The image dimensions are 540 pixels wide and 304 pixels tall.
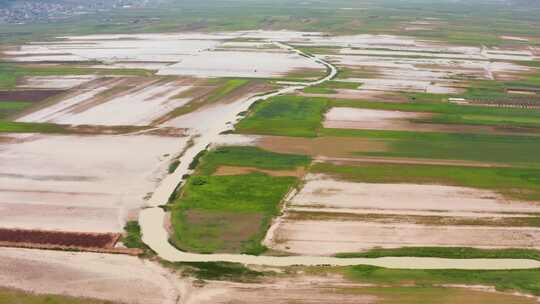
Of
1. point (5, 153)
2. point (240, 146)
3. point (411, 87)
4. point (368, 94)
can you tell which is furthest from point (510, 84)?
point (5, 153)

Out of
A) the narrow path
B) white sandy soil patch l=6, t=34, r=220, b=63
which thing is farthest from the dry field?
white sandy soil patch l=6, t=34, r=220, b=63

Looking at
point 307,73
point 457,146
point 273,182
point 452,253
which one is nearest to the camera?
point 452,253

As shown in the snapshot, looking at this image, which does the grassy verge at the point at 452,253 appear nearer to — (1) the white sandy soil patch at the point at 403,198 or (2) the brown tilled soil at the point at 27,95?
(1) the white sandy soil patch at the point at 403,198

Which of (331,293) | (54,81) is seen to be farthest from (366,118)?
(54,81)

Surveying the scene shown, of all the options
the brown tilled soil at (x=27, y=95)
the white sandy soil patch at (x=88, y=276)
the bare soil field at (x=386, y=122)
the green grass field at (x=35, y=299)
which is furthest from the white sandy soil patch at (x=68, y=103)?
the green grass field at (x=35, y=299)

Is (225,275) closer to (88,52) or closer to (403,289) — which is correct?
(403,289)

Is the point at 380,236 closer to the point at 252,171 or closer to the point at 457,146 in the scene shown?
the point at 252,171
